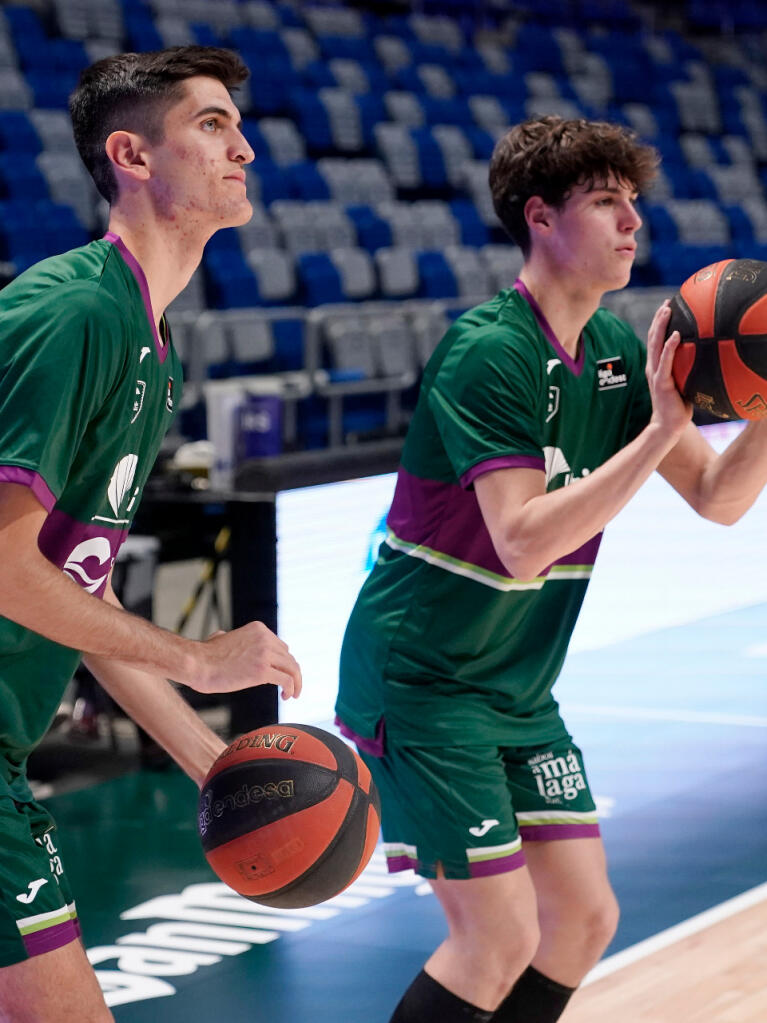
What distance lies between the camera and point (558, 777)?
2.83 meters

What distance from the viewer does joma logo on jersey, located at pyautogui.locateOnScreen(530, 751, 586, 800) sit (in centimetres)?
281

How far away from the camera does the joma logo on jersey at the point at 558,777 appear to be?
2811mm

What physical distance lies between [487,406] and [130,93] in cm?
82

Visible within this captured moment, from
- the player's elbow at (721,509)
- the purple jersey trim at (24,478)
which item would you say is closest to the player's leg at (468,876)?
the player's elbow at (721,509)

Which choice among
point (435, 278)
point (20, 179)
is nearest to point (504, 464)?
point (20, 179)

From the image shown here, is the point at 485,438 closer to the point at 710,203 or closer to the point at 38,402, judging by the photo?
the point at 38,402

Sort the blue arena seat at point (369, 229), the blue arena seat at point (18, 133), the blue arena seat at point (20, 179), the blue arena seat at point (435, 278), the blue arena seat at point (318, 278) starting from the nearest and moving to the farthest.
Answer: the blue arena seat at point (20, 179)
the blue arena seat at point (18, 133)
the blue arena seat at point (318, 278)
the blue arena seat at point (435, 278)
the blue arena seat at point (369, 229)

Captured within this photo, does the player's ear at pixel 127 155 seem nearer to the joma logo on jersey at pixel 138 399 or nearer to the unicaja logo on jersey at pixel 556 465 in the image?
the joma logo on jersey at pixel 138 399

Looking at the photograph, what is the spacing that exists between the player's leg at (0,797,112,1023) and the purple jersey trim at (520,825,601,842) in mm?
1014

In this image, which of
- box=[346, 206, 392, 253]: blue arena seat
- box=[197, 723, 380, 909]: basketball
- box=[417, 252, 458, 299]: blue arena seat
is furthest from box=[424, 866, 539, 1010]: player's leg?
box=[346, 206, 392, 253]: blue arena seat

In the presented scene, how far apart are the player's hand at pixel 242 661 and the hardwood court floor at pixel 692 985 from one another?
1.69m

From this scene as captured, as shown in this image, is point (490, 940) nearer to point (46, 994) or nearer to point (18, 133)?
point (46, 994)

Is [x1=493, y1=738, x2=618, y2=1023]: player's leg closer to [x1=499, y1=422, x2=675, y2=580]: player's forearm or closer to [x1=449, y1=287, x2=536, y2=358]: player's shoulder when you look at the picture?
[x1=499, y1=422, x2=675, y2=580]: player's forearm

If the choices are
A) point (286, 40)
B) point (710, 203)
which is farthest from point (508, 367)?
point (710, 203)
